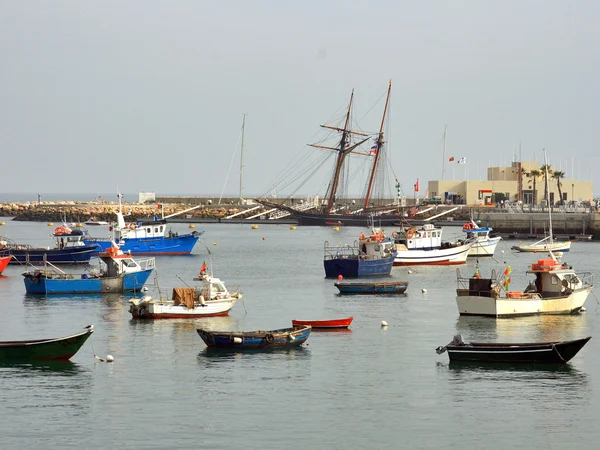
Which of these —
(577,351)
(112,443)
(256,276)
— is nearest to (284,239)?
(256,276)

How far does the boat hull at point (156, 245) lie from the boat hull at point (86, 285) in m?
31.1

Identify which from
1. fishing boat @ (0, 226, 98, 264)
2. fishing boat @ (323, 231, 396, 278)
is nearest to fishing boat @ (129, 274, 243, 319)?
fishing boat @ (323, 231, 396, 278)

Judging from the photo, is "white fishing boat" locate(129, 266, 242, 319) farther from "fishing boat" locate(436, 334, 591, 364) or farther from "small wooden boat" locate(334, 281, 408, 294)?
"fishing boat" locate(436, 334, 591, 364)

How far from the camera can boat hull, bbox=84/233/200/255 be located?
92.0 meters

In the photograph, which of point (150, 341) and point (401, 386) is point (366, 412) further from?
point (150, 341)

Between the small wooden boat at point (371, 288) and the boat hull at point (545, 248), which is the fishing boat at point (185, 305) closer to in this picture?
the small wooden boat at point (371, 288)

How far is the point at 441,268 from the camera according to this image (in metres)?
81.8

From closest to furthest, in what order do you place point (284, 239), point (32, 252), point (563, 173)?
point (32, 252), point (284, 239), point (563, 173)

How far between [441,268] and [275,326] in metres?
37.2

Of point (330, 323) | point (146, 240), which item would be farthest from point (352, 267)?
point (146, 240)

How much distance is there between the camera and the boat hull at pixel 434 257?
80.7 metres

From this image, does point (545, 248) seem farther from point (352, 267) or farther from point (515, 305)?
point (515, 305)

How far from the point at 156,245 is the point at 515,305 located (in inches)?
2079

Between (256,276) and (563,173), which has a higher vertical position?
(563,173)
